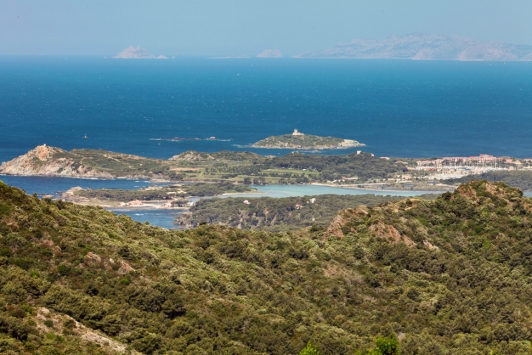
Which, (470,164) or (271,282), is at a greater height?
(271,282)

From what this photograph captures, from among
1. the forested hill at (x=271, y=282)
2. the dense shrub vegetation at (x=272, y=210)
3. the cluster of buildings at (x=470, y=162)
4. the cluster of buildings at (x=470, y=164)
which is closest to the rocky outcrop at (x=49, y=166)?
the dense shrub vegetation at (x=272, y=210)

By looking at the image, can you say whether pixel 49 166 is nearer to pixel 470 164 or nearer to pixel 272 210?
pixel 272 210

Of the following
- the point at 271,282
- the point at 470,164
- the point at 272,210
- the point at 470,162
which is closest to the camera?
the point at 271,282

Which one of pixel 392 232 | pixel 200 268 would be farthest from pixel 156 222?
pixel 200 268

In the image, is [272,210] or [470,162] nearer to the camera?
[272,210]

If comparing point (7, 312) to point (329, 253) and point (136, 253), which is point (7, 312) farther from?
point (329, 253)

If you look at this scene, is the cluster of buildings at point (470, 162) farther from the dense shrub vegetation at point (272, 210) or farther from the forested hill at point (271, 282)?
the forested hill at point (271, 282)

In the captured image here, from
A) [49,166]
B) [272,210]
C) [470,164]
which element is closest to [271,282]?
[272,210]

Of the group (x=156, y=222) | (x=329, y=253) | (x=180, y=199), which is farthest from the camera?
(x=180, y=199)
